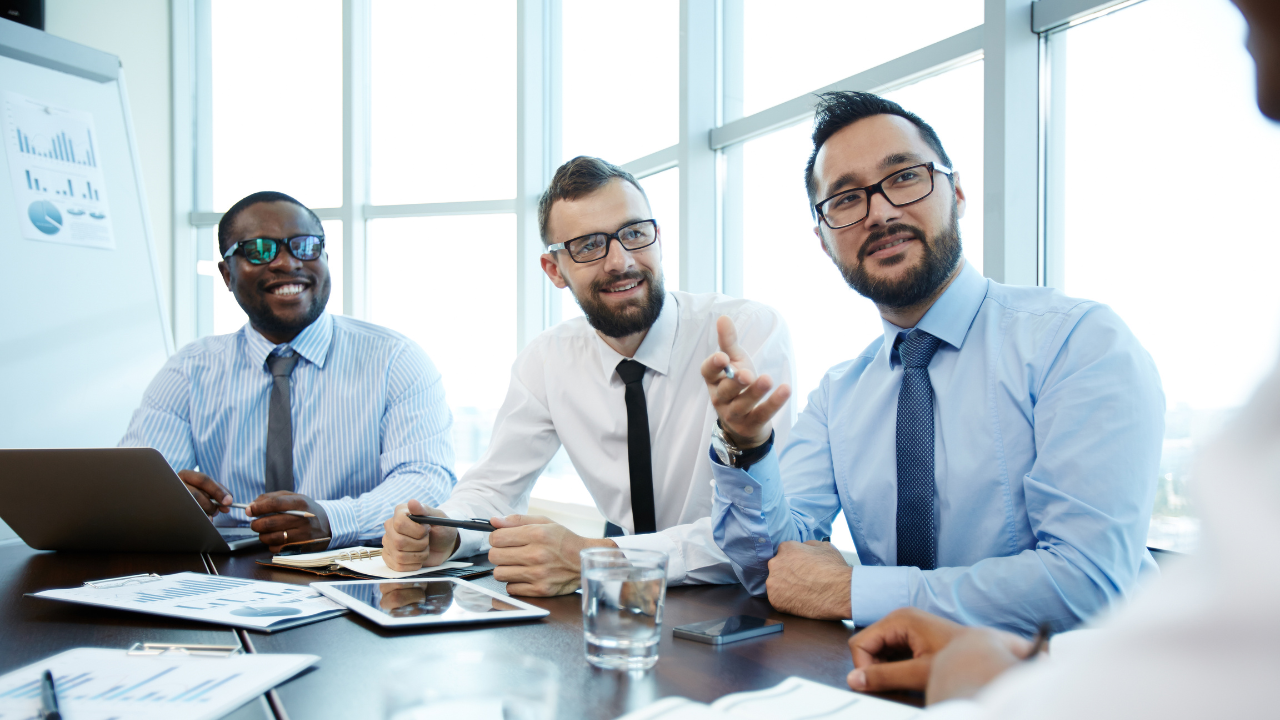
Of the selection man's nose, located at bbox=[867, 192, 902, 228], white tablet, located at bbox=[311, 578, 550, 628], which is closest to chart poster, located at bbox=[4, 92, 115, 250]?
white tablet, located at bbox=[311, 578, 550, 628]

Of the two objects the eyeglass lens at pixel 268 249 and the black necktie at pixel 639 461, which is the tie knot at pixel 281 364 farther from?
the black necktie at pixel 639 461

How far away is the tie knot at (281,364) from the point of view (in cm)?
245

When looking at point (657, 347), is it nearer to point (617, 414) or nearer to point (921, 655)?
point (617, 414)

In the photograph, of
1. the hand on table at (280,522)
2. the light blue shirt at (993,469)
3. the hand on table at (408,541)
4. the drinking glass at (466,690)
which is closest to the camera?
the drinking glass at (466,690)

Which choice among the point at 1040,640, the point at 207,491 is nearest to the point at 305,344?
the point at 207,491

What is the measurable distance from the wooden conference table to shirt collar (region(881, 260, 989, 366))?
64 centimetres

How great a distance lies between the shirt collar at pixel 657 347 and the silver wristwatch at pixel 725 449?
0.75 meters

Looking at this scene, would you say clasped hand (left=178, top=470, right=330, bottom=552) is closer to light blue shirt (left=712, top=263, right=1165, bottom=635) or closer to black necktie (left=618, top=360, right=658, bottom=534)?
black necktie (left=618, top=360, right=658, bottom=534)

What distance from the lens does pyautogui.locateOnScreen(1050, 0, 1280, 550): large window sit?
1889 millimetres

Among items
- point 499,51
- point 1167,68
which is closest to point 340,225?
point 499,51

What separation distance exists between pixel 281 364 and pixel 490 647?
178 centimetres

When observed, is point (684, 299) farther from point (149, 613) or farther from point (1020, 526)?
point (149, 613)

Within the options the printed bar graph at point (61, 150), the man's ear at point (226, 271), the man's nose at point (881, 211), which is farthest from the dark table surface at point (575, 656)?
the printed bar graph at point (61, 150)

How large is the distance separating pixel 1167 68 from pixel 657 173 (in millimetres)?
2529
